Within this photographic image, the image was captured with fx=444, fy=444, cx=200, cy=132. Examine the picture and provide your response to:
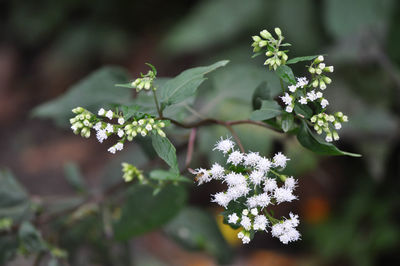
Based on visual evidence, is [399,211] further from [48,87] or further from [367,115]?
[48,87]

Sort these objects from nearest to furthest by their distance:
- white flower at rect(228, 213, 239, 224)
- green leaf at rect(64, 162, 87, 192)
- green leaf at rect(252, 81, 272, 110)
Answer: white flower at rect(228, 213, 239, 224) < green leaf at rect(252, 81, 272, 110) < green leaf at rect(64, 162, 87, 192)

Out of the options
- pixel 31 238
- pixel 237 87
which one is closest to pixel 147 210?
pixel 31 238

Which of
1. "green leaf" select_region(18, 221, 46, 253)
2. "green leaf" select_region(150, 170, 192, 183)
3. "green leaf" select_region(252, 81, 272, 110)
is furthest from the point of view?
"green leaf" select_region(18, 221, 46, 253)

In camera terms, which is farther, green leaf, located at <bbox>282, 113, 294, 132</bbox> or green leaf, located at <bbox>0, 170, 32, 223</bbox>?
green leaf, located at <bbox>0, 170, 32, 223</bbox>

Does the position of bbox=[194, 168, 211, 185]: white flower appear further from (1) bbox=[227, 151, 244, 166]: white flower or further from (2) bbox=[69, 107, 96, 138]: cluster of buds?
(2) bbox=[69, 107, 96, 138]: cluster of buds

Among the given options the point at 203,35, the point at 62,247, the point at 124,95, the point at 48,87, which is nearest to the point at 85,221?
the point at 62,247

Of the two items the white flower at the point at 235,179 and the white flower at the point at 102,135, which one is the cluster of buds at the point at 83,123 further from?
the white flower at the point at 235,179

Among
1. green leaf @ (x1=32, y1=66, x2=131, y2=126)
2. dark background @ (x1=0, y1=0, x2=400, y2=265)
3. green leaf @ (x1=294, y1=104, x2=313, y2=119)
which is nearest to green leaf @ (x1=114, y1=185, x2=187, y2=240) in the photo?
dark background @ (x1=0, y1=0, x2=400, y2=265)
